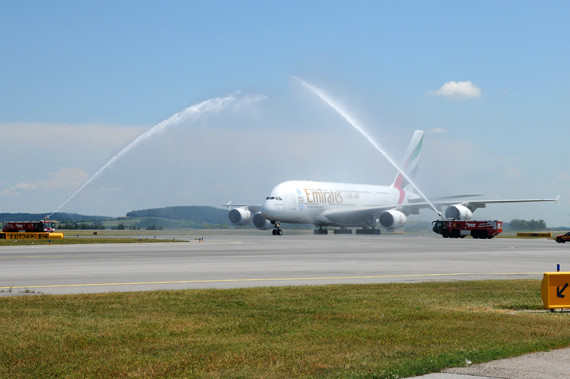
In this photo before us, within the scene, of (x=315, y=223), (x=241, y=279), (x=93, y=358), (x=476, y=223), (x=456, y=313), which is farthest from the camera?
(x=315, y=223)

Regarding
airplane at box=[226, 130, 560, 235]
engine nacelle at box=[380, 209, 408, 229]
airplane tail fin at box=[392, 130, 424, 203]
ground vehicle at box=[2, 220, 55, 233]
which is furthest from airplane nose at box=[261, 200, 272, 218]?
airplane tail fin at box=[392, 130, 424, 203]

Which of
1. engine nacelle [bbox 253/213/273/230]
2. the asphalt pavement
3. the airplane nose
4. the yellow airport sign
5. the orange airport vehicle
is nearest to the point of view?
the asphalt pavement

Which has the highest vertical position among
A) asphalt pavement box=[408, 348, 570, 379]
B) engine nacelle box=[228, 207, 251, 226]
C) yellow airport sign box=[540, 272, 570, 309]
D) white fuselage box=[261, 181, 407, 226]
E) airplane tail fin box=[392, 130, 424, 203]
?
airplane tail fin box=[392, 130, 424, 203]

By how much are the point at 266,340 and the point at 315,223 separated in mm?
70450

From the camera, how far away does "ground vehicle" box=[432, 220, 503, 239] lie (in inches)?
2704

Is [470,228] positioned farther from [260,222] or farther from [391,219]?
[260,222]

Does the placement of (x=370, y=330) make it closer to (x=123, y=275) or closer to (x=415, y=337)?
(x=415, y=337)

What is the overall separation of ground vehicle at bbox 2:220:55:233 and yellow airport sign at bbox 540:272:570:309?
2219 inches

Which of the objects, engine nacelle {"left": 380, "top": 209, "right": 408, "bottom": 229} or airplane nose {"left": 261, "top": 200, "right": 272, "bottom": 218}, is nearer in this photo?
airplane nose {"left": 261, "top": 200, "right": 272, "bottom": 218}

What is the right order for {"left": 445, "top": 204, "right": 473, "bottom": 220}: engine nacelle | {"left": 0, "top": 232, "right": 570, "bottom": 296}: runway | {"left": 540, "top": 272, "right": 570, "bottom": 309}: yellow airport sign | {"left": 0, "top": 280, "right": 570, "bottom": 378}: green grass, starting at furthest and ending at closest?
{"left": 445, "top": 204, "right": 473, "bottom": 220}: engine nacelle → {"left": 0, "top": 232, "right": 570, "bottom": 296}: runway → {"left": 540, "top": 272, "right": 570, "bottom": 309}: yellow airport sign → {"left": 0, "top": 280, "right": 570, "bottom": 378}: green grass

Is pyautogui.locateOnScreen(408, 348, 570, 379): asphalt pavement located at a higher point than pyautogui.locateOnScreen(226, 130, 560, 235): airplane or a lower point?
lower

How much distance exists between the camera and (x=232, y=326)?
12703 mm

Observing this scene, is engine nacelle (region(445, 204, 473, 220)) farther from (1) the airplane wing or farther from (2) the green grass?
(2) the green grass

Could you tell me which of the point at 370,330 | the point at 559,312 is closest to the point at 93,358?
the point at 370,330
